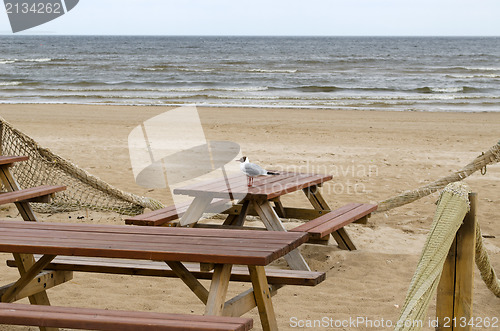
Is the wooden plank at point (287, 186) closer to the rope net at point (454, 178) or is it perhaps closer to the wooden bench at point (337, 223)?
the wooden bench at point (337, 223)

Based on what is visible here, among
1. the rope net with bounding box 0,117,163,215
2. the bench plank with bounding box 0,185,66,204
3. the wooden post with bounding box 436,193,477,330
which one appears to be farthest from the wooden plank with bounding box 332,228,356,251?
the wooden post with bounding box 436,193,477,330

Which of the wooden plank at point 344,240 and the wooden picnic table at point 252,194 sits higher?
the wooden picnic table at point 252,194

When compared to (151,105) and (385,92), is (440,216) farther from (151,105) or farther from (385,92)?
(385,92)

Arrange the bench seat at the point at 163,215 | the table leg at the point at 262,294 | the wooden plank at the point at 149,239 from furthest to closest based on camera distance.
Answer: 1. the bench seat at the point at 163,215
2. the table leg at the point at 262,294
3. the wooden plank at the point at 149,239

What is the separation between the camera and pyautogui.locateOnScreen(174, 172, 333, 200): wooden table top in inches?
178

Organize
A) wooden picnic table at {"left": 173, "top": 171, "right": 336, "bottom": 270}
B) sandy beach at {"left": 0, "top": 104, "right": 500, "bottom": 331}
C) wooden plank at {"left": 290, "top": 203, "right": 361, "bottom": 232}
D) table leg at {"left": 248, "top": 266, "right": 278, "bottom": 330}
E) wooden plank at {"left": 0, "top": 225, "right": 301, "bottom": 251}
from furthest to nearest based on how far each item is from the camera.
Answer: wooden picnic table at {"left": 173, "top": 171, "right": 336, "bottom": 270} → sandy beach at {"left": 0, "top": 104, "right": 500, "bottom": 331} → wooden plank at {"left": 290, "top": 203, "right": 361, "bottom": 232} → table leg at {"left": 248, "top": 266, "right": 278, "bottom": 330} → wooden plank at {"left": 0, "top": 225, "right": 301, "bottom": 251}

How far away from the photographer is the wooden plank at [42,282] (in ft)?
10.6

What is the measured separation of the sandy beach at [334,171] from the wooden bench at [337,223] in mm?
132

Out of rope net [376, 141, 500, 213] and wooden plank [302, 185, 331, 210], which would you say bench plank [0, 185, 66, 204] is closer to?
wooden plank [302, 185, 331, 210]

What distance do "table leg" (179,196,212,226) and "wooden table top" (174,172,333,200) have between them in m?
0.11

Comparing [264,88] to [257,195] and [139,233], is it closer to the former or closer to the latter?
[257,195]

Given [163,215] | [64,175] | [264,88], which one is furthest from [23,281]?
[264,88]

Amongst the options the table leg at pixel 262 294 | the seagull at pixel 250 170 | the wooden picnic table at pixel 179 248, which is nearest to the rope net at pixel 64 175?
the seagull at pixel 250 170

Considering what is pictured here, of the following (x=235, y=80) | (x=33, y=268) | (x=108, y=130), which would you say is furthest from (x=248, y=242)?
(x=235, y=80)
